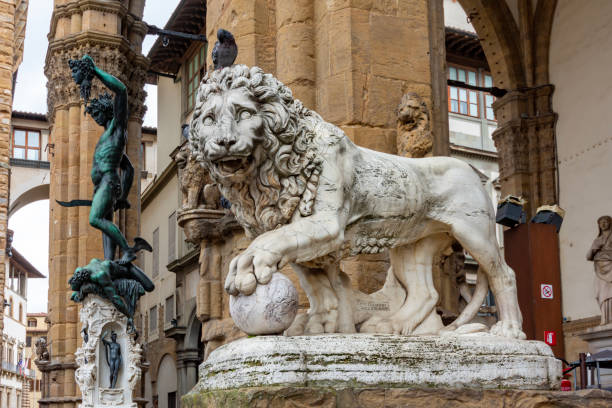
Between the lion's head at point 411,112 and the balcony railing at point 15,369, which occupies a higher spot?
the lion's head at point 411,112

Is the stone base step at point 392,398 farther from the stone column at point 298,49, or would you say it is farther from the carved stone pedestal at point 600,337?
the carved stone pedestal at point 600,337

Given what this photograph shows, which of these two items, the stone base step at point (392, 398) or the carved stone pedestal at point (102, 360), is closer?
the stone base step at point (392, 398)

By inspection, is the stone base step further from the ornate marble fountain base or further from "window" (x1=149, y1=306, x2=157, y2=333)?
"window" (x1=149, y1=306, x2=157, y2=333)

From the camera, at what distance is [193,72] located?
2869 cm

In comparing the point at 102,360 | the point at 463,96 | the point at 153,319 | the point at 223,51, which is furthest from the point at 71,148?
the point at 153,319

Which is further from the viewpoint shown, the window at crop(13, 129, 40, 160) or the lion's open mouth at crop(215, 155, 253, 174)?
the window at crop(13, 129, 40, 160)

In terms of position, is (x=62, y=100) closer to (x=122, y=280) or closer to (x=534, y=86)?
(x=122, y=280)

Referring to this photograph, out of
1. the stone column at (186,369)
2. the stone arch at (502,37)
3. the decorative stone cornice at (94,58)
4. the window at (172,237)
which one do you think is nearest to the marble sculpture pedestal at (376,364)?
the stone arch at (502,37)

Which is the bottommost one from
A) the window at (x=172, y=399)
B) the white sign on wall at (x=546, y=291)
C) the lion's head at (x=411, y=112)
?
the window at (x=172, y=399)

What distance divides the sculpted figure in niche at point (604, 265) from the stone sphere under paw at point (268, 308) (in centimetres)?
1053

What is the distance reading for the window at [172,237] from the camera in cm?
3088

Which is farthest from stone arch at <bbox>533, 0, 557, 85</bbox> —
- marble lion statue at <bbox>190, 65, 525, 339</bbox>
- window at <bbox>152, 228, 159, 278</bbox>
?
window at <bbox>152, 228, 159, 278</bbox>

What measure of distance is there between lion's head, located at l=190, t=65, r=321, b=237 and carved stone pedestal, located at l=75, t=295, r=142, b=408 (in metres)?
7.83

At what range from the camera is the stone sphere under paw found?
382 centimetres
